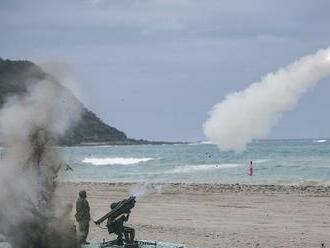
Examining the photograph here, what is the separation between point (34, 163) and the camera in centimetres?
1803

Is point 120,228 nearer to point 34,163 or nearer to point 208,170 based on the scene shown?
point 34,163

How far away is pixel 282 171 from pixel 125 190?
90.3 feet

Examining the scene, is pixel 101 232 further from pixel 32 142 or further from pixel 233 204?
pixel 233 204

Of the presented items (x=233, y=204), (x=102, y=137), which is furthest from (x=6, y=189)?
(x=102, y=137)

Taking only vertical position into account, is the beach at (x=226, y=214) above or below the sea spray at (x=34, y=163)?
below

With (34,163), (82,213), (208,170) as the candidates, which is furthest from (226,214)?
(208,170)

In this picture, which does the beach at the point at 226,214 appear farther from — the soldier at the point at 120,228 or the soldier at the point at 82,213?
the soldier at the point at 120,228

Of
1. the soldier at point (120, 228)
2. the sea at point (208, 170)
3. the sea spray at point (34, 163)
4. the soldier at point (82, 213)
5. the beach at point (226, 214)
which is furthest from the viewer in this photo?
the sea at point (208, 170)

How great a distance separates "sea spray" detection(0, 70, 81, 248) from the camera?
17.1 metres

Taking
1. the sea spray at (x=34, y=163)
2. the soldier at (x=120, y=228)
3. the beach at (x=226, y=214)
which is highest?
the sea spray at (x=34, y=163)

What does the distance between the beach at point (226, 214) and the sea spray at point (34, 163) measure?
3.09 ft

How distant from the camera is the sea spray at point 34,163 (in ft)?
56.0

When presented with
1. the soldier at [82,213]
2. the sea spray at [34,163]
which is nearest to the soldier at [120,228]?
the sea spray at [34,163]

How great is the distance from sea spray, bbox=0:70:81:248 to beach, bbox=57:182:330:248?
0.94 meters
